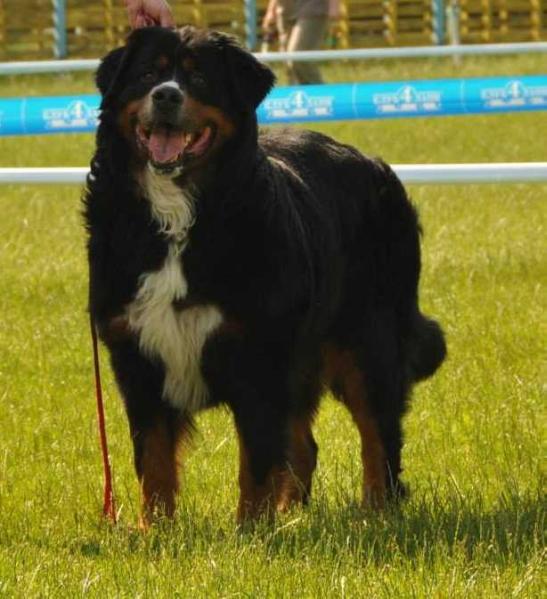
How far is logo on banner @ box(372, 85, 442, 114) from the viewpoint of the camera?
50.9 ft

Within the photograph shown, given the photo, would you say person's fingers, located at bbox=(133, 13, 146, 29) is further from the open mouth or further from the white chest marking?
the white chest marking

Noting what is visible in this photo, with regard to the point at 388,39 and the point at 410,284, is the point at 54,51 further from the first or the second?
the point at 410,284

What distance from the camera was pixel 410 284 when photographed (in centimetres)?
656

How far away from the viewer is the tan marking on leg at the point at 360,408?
6.31 meters

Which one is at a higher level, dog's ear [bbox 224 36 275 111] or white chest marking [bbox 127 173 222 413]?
dog's ear [bbox 224 36 275 111]

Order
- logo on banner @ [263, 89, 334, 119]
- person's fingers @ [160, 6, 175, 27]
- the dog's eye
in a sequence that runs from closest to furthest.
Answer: the dog's eye
person's fingers @ [160, 6, 175, 27]
logo on banner @ [263, 89, 334, 119]

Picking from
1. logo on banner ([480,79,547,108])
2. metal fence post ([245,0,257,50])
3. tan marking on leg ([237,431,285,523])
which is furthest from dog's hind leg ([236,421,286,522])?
metal fence post ([245,0,257,50])

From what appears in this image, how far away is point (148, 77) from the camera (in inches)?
217

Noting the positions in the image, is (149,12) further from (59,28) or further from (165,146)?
(59,28)

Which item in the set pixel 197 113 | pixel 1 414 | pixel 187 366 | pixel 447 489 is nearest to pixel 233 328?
pixel 187 366

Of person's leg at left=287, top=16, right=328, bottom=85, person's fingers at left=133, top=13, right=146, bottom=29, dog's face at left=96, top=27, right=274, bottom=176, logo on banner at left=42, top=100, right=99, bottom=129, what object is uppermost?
person's fingers at left=133, top=13, right=146, bottom=29

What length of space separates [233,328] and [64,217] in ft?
29.3

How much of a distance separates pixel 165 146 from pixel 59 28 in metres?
30.2

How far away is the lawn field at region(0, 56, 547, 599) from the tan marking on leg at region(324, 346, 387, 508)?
16cm
